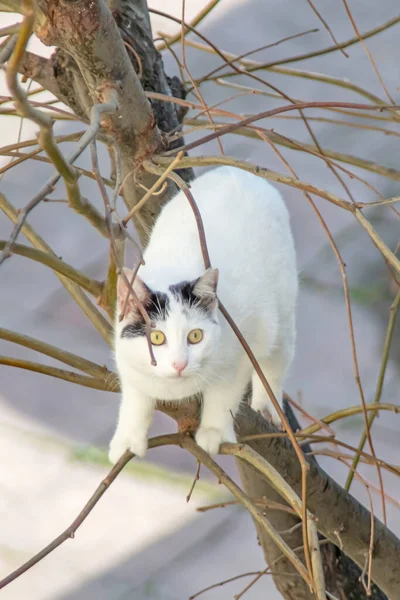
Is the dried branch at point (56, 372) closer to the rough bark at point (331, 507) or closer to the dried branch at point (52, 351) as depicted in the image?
the dried branch at point (52, 351)

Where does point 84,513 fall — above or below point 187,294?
below

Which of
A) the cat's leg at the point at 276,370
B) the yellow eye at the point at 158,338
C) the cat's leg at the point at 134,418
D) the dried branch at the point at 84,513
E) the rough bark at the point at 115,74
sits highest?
the rough bark at the point at 115,74

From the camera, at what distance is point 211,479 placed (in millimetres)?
1992

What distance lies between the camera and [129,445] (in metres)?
0.88

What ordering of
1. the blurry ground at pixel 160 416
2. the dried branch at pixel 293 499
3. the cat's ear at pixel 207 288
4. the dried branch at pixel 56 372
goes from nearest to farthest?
the dried branch at pixel 293 499 < the dried branch at pixel 56 372 < the cat's ear at pixel 207 288 < the blurry ground at pixel 160 416

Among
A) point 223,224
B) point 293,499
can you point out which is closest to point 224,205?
point 223,224

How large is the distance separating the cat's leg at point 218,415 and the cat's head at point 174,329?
7 centimetres

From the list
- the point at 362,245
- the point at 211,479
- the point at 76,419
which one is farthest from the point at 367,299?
the point at 76,419

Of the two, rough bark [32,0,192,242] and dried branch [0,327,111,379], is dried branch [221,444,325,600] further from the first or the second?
rough bark [32,0,192,242]

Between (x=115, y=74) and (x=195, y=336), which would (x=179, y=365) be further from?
(x=115, y=74)

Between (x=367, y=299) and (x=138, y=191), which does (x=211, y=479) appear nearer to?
(x=367, y=299)

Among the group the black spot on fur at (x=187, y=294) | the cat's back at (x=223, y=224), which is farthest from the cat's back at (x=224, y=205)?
the black spot on fur at (x=187, y=294)

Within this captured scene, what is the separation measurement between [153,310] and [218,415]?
15 centimetres

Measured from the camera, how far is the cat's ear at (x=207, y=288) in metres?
0.77
